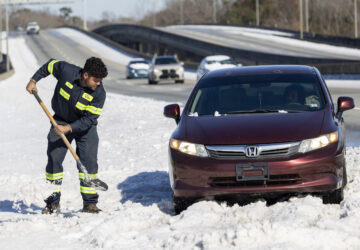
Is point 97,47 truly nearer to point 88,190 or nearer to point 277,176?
point 88,190

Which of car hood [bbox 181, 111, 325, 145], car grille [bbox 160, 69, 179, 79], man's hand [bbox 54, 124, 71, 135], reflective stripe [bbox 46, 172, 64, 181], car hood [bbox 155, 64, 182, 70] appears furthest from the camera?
car hood [bbox 155, 64, 182, 70]

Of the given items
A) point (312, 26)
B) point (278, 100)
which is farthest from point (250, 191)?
point (312, 26)

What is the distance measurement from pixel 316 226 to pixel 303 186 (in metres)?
0.73

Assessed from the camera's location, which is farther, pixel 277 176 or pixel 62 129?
pixel 62 129

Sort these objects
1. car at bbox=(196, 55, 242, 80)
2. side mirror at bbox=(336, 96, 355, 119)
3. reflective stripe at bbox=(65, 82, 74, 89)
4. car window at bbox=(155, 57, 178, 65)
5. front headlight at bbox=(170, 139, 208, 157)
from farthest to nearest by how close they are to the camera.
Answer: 1. car window at bbox=(155, 57, 178, 65)
2. car at bbox=(196, 55, 242, 80)
3. side mirror at bbox=(336, 96, 355, 119)
4. reflective stripe at bbox=(65, 82, 74, 89)
5. front headlight at bbox=(170, 139, 208, 157)

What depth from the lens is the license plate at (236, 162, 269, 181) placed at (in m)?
7.02

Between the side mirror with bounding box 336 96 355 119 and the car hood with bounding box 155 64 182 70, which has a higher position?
the side mirror with bounding box 336 96 355 119

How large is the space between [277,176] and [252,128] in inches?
22.0

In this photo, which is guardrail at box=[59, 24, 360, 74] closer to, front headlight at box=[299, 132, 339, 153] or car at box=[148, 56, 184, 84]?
car at box=[148, 56, 184, 84]

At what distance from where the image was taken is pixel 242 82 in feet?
28.3

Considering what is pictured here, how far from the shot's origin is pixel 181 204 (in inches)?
295

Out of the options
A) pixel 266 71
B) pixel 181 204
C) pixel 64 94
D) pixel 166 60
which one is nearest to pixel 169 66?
pixel 166 60

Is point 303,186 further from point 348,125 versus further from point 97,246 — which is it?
point 348,125

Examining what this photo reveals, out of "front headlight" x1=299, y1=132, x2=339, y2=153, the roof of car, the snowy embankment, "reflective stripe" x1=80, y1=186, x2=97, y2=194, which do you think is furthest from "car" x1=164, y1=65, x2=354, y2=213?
the snowy embankment
